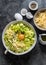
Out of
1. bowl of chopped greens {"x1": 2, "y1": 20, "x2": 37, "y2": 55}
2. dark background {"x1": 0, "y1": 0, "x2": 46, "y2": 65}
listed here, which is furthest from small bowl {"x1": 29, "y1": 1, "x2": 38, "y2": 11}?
bowl of chopped greens {"x1": 2, "y1": 20, "x2": 37, "y2": 55}

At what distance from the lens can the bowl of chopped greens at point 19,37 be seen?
5.78ft

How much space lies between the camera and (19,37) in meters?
1.78

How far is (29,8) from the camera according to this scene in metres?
1.93

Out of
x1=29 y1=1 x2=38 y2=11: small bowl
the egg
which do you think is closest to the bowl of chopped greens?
the egg

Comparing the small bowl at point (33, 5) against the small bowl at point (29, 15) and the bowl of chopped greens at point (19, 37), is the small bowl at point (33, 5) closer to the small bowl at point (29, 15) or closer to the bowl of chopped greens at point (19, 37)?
the small bowl at point (29, 15)

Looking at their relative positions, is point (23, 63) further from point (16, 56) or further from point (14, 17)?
point (14, 17)

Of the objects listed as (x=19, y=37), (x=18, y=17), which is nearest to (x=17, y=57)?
(x=19, y=37)

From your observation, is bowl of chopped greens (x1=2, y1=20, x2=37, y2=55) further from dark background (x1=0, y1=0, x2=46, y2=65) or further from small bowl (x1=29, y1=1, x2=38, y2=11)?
small bowl (x1=29, y1=1, x2=38, y2=11)

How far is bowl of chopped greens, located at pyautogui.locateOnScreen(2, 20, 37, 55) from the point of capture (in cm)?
176

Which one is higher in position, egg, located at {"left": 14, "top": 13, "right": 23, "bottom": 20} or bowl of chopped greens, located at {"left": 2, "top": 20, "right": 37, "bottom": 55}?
egg, located at {"left": 14, "top": 13, "right": 23, "bottom": 20}

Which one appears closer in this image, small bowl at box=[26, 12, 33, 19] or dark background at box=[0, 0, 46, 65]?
dark background at box=[0, 0, 46, 65]

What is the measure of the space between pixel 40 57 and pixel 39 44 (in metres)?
0.10

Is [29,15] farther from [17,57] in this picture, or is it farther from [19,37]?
[17,57]

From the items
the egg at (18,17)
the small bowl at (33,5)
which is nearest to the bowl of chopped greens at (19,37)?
the egg at (18,17)
